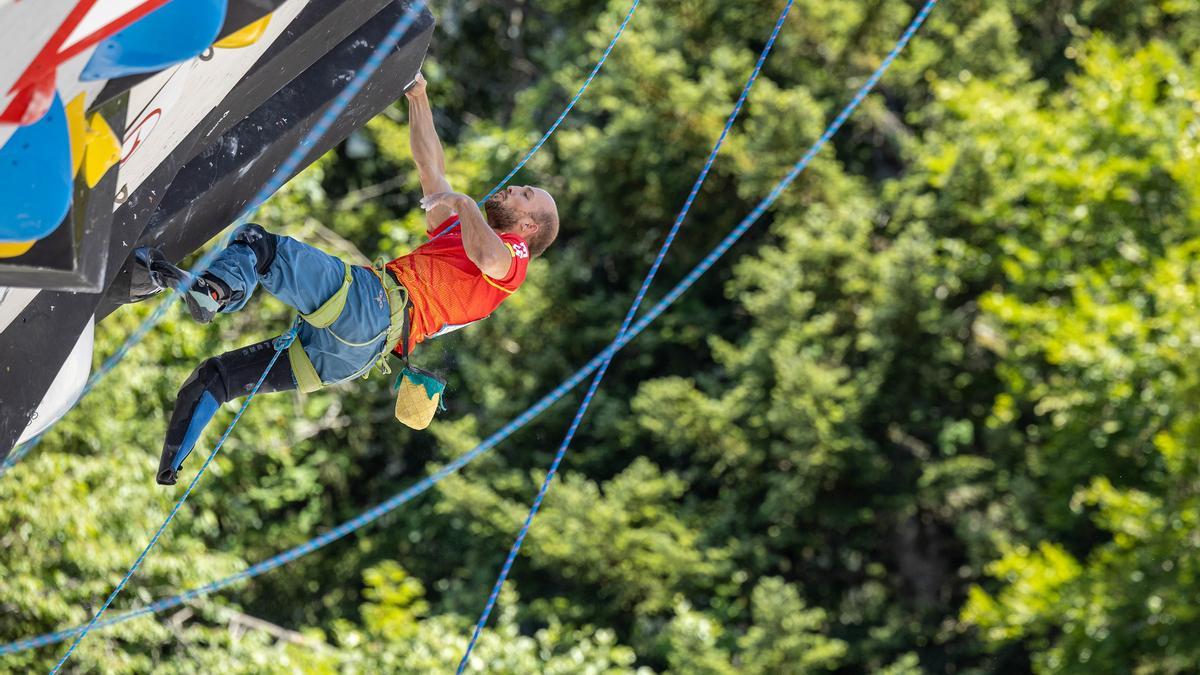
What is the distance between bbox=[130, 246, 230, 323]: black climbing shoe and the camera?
4172 mm

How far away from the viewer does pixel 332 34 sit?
14.8ft

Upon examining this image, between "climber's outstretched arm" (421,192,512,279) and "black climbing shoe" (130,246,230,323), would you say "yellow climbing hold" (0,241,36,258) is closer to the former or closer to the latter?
"black climbing shoe" (130,246,230,323)

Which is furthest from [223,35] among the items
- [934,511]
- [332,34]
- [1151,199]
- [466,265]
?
[934,511]

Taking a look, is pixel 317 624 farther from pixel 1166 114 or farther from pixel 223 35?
pixel 223 35

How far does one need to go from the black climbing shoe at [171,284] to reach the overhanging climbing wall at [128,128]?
5 cm

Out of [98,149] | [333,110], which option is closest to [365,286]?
[333,110]

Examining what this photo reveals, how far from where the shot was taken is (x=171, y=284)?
4.29 meters

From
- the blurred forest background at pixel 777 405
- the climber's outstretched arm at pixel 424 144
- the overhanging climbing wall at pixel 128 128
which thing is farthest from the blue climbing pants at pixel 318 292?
the blurred forest background at pixel 777 405

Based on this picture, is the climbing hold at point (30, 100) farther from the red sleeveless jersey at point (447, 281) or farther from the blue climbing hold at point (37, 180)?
the red sleeveless jersey at point (447, 281)

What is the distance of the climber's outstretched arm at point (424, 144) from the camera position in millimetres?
4879

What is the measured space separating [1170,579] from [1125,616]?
1.40 feet

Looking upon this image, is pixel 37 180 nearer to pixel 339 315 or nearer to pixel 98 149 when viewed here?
pixel 98 149

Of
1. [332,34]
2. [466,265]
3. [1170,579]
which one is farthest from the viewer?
[1170,579]

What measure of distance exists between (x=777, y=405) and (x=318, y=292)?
10037 millimetres
